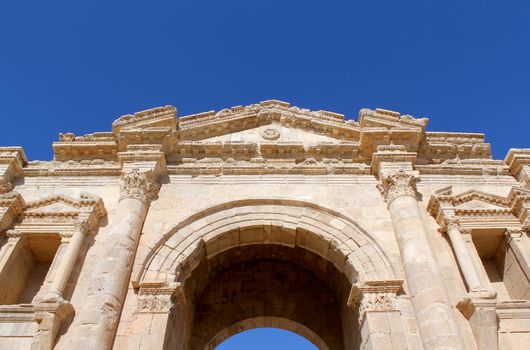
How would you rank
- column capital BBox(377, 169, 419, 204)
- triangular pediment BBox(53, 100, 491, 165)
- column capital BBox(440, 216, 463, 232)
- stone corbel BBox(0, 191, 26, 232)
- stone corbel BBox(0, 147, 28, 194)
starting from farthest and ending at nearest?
triangular pediment BBox(53, 100, 491, 165), stone corbel BBox(0, 147, 28, 194), column capital BBox(377, 169, 419, 204), stone corbel BBox(0, 191, 26, 232), column capital BBox(440, 216, 463, 232)

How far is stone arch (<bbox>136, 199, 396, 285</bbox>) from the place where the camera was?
8.93 metres

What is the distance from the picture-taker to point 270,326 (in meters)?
12.7

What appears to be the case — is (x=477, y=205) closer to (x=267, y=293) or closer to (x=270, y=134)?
(x=270, y=134)

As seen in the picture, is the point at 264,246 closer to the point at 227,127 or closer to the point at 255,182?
the point at 255,182

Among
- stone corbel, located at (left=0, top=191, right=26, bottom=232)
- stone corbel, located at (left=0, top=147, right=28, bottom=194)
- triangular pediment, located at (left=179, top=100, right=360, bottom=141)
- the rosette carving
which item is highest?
triangular pediment, located at (left=179, top=100, right=360, bottom=141)

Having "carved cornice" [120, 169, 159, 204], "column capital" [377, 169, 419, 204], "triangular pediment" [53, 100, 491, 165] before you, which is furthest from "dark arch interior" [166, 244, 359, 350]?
"triangular pediment" [53, 100, 491, 165]

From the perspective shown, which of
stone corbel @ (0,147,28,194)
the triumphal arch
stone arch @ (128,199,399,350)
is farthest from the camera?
stone corbel @ (0,147,28,194)

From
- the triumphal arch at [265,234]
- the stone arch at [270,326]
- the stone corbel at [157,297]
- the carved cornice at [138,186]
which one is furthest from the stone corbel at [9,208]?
the stone arch at [270,326]

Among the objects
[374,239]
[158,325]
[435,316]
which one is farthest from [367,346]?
[158,325]

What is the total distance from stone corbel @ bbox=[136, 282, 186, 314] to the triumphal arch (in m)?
0.03

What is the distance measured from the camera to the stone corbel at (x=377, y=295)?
820 cm

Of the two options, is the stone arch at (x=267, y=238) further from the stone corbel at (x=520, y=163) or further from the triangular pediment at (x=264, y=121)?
the stone corbel at (x=520, y=163)

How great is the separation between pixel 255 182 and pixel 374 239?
3157 mm

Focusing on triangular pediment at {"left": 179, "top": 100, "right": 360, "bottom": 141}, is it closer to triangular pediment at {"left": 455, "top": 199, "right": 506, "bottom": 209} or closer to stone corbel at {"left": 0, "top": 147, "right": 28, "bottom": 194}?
triangular pediment at {"left": 455, "top": 199, "right": 506, "bottom": 209}
